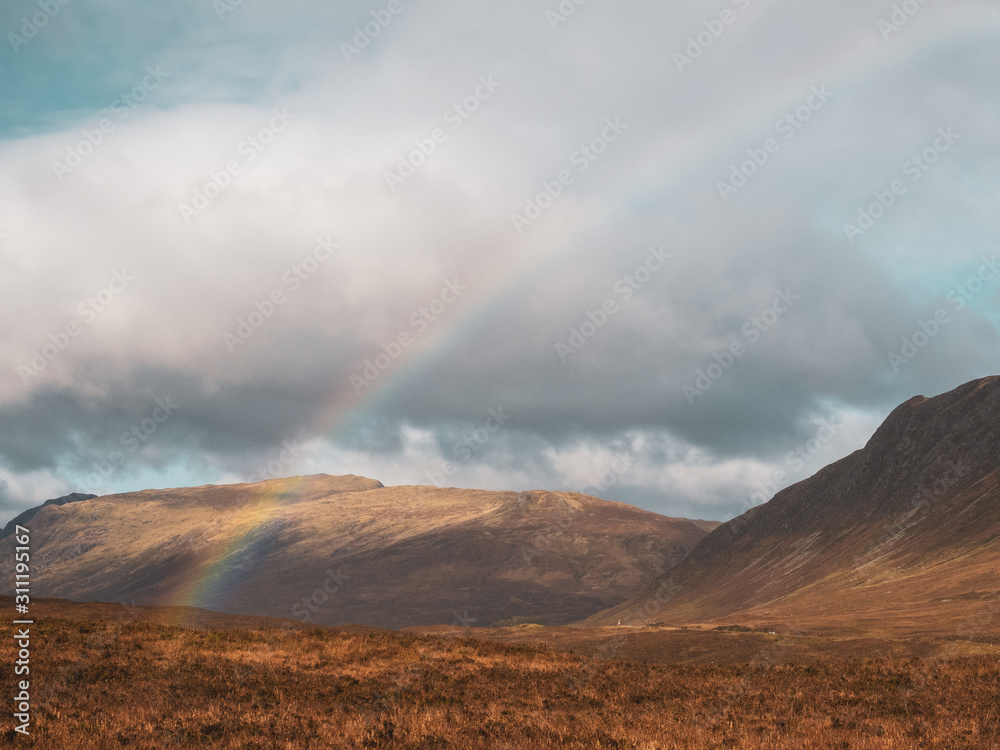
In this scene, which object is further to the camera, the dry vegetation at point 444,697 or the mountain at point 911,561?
the mountain at point 911,561

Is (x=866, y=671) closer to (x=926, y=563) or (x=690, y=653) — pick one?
(x=690, y=653)

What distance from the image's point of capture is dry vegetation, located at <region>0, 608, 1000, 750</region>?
715 inches

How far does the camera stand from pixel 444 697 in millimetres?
23625

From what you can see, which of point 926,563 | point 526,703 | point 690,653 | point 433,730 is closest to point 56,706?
point 433,730

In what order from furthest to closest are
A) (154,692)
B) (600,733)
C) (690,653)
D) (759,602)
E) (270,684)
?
(759,602) < (690,653) < (270,684) < (154,692) < (600,733)

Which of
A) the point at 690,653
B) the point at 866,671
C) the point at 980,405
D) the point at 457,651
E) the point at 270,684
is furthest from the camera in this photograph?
the point at 980,405

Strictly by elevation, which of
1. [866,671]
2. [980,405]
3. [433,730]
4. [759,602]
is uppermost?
[980,405]

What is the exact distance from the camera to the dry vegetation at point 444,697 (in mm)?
18156

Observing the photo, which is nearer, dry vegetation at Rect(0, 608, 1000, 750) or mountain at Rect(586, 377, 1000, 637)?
dry vegetation at Rect(0, 608, 1000, 750)

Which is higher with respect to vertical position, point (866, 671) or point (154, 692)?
point (154, 692)

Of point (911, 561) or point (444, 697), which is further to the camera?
point (911, 561)

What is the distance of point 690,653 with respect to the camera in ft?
220

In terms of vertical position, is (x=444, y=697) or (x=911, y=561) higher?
(x=444, y=697)

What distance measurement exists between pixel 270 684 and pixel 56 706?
6.32m
